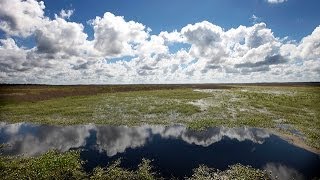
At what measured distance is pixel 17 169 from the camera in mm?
16438

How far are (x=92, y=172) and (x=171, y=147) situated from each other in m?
7.31

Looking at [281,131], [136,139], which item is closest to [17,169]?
[136,139]

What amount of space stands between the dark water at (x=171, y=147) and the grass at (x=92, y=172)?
640mm

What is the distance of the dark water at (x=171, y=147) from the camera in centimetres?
1733

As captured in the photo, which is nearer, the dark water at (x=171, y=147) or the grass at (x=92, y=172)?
the grass at (x=92, y=172)

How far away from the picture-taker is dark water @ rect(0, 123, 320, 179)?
17.3 metres

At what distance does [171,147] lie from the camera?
21.7 m

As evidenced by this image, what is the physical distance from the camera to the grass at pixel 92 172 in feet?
50.0

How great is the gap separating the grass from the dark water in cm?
64

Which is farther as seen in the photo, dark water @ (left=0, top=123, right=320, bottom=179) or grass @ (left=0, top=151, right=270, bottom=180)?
dark water @ (left=0, top=123, right=320, bottom=179)

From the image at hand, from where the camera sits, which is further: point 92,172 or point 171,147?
point 171,147

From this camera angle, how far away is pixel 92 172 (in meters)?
16.0

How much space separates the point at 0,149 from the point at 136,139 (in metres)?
10.4

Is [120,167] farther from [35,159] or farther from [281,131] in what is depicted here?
[281,131]
